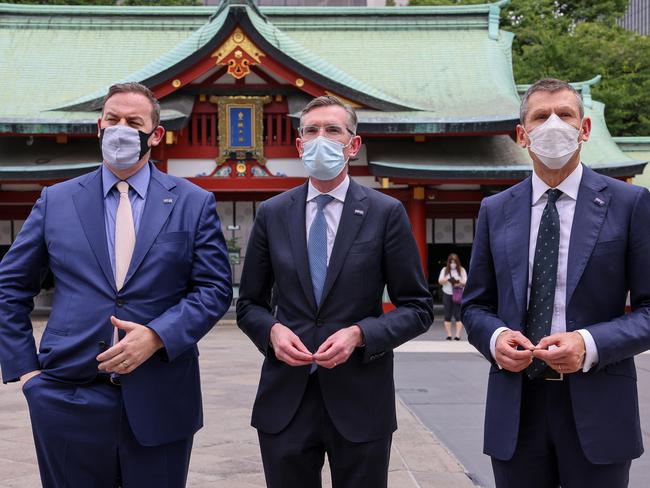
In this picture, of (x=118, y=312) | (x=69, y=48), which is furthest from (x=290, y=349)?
(x=69, y=48)

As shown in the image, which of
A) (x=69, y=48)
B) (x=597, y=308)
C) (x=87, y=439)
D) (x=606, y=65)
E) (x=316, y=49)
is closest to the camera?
(x=597, y=308)

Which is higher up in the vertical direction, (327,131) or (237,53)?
(237,53)

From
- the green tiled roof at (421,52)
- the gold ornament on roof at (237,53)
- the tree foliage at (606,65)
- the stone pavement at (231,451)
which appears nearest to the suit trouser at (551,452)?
the stone pavement at (231,451)

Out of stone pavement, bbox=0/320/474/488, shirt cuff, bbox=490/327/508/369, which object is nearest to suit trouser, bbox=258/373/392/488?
shirt cuff, bbox=490/327/508/369

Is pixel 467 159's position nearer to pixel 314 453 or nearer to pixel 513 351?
pixel 314 453

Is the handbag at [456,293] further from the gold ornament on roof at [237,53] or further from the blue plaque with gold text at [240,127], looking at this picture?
the gold ornament on roof at [237,53]

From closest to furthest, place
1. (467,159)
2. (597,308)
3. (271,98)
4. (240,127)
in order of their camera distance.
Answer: (597,308) < (240,127) < (271,98) < (467,159)

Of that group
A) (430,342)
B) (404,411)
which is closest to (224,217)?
(430,342)

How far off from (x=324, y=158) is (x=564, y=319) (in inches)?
41.4

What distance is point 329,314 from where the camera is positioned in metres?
3.18

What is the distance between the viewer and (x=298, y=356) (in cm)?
300

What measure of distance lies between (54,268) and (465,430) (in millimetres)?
4318

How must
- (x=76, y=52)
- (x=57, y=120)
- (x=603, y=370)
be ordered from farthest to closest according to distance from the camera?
(x=76, y=52), (x=57, y=120), (x=603, y=370)

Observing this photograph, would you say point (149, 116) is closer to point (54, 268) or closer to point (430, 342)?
point (54, 268)
